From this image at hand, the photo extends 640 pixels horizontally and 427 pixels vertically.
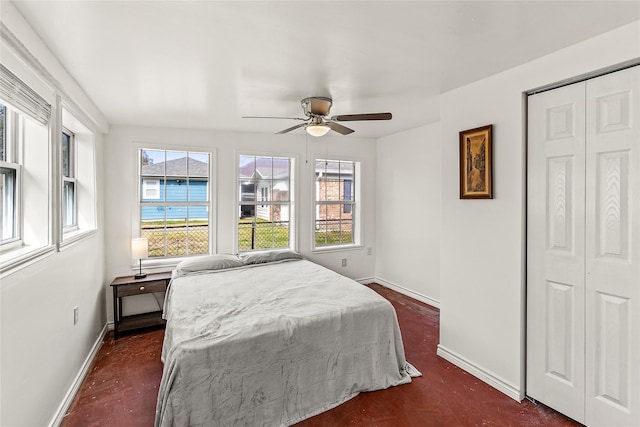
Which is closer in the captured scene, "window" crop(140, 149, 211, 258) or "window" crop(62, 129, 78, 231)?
"window" crop(62, 129, 78, 231)

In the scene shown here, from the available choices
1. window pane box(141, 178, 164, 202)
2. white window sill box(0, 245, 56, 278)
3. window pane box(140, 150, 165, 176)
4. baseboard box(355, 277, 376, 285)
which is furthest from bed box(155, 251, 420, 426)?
baseboard box(355, 277, 376, 285)

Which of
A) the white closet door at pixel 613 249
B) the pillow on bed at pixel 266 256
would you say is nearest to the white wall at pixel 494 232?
the white closet door at pixel 613 249

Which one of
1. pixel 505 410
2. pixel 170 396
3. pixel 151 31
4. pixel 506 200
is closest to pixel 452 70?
pixel 506 200

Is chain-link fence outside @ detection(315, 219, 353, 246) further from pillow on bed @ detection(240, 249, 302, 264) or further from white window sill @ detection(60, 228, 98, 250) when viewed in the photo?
white window sill @ detection(60, 228, 98, 250)

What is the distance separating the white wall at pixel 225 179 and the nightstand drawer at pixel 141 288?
42 cm

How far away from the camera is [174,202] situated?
3.91m

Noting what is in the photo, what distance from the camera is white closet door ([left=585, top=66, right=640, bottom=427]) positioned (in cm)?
168

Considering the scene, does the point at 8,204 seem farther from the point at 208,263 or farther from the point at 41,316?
the point at 208,263

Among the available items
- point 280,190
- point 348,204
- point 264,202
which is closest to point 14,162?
point 264,202

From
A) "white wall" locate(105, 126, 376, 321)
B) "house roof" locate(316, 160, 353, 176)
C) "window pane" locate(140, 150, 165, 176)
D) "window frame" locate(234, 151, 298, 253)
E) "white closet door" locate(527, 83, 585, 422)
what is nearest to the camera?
"white closet door" locate(527, 83, 585, 422)

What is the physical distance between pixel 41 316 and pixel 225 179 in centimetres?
257

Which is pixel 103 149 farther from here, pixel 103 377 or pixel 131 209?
pixel 103 377

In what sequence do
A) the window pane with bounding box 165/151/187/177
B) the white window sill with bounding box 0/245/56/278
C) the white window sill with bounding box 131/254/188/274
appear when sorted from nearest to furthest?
the white window sill with bounding box 0/245/56/278 → the white window sill with bounding box 131/254/188/274 → the window pane with bounding box 165/151/187/177

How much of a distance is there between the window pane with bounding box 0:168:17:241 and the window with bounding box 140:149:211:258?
203 cm
